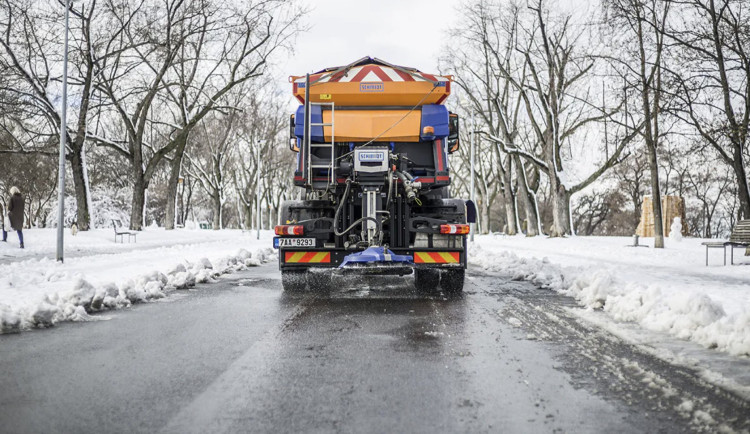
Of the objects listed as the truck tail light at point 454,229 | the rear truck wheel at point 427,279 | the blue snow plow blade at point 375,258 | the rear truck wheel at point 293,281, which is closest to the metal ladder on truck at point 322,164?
the blue snow plow blade at point 375,258

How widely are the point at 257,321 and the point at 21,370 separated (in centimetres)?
254

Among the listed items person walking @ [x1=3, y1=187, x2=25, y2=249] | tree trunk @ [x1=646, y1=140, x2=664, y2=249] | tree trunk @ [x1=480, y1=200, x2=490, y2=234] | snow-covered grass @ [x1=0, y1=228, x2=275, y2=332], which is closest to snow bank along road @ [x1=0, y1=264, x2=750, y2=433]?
snow-covered grass @ [x1=0, y1=228, x2=275, y2=332]

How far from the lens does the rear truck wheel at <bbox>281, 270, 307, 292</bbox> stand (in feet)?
30.5

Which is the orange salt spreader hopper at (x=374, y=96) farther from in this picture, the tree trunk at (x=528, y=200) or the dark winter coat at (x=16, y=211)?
the tree trunk at (x=528, y=200)

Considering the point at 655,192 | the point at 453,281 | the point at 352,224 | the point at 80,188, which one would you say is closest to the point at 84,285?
the point at 352,224

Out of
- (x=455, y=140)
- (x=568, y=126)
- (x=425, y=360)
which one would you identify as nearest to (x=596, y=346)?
(x=425, y=360)

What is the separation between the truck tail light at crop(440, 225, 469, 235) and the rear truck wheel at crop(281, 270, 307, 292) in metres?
2.26

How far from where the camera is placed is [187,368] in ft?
14.4

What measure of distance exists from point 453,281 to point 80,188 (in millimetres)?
21858

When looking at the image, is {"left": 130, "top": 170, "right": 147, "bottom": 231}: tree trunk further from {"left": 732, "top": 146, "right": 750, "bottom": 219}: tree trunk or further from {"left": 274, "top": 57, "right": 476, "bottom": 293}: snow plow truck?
{"left": 732, "top": 146, "right": 750, "bottom": 219}: tree trunk

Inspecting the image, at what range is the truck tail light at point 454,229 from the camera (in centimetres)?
870

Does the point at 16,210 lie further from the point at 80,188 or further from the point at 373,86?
the point at 373,86

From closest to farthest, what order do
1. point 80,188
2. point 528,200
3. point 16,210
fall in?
point 16,210
point 80,188
point 528,200

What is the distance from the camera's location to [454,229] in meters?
8.72
